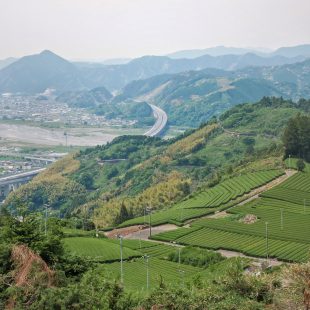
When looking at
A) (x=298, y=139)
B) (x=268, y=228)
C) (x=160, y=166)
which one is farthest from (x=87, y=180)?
(x=268, y=228)

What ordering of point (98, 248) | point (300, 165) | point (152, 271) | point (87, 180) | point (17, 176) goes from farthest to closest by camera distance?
point (17, 176)
point (87, 180)
point (300, 165)
point (98, 248)
point (152, 271)

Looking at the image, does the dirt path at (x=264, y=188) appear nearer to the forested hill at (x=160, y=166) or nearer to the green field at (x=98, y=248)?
the forested hill at (x=160, y=166)

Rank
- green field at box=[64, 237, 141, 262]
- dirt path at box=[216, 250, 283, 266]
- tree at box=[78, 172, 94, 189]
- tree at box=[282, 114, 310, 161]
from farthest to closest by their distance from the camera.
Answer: tree at box=[78, 172, 94, 189] < tree at box=[282, 114, 310, 161] < green field at box=[64, 237, 141, 262] < dirt path at box=[216, 250, 283, 266]

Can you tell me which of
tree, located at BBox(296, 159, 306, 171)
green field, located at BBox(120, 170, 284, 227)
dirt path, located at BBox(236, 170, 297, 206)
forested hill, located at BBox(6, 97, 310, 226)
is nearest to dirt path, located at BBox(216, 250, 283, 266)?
green field, located at BBox(120, 170, 284, 227)

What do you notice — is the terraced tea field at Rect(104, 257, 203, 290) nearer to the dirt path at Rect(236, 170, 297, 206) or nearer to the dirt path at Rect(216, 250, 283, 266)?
the dirt path at Rect(216, 250, 283, 266)

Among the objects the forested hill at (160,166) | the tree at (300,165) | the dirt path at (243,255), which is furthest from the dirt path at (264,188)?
the dirt path at (243,255)

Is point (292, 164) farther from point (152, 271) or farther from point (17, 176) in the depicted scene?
point (17, 176)

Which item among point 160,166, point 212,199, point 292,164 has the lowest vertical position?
point 160,166
